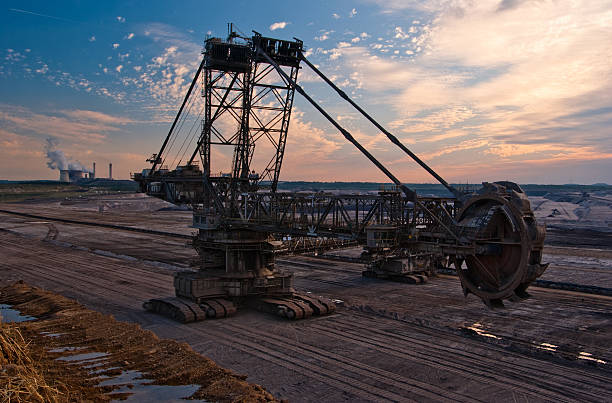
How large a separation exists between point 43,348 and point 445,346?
1802 cm

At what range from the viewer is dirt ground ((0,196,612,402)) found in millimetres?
17547

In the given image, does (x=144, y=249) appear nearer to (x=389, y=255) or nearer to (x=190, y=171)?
(x=190, y=171)

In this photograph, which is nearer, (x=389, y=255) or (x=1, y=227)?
(x=389, y=255)

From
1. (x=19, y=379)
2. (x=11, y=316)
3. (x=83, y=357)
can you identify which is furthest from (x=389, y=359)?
(x=11, y=316)

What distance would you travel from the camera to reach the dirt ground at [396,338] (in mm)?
17547

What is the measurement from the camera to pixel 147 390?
16109 mm

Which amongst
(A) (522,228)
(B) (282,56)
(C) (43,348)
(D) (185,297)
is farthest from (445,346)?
(B) (282,56)

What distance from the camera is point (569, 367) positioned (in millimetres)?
19500

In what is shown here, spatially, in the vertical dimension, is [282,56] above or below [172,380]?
above

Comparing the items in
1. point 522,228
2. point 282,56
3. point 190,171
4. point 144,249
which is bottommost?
point 144,249

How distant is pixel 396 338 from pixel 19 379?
16451 millimetres

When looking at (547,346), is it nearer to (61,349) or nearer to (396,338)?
(396,338)

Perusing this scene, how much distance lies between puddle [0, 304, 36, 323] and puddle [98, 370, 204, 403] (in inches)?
446

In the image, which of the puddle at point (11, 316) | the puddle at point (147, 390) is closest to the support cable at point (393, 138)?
the puddle at point (147, 390)
